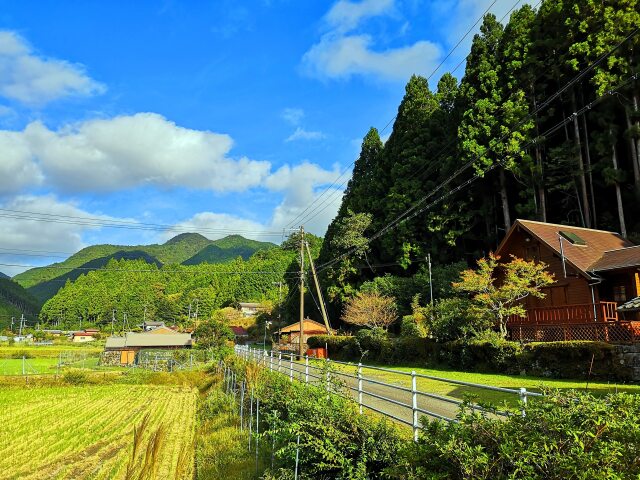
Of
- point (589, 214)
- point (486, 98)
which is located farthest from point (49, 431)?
point (589, 214)

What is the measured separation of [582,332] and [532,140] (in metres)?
11.5

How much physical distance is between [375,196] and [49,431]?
34815 mm

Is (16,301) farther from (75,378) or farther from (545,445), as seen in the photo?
(545,445)

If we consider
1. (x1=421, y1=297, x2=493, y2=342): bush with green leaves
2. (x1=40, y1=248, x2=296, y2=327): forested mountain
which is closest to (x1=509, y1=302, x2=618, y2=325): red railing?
(x1=421, y1=297, x2=493, y2=342): bush with green leaves

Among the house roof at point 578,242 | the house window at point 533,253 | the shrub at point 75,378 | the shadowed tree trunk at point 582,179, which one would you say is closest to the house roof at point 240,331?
the shrub at point 75,378

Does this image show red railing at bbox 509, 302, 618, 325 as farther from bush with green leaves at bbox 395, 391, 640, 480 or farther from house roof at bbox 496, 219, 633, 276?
bush with green leaves at bbox 395, 391, 640, 480

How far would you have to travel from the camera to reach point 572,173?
1102 inches

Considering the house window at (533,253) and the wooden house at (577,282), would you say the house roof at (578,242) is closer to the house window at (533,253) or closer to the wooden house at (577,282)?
the wooden house at (577,282)

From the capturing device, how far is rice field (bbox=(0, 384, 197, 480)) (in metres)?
11.0

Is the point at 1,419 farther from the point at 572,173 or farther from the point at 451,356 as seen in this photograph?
the point at 572,173

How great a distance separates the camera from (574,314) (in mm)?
20562

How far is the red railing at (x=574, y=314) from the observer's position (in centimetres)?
1967

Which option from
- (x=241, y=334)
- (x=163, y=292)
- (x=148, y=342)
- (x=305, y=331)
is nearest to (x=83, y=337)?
(x=163, y=292)

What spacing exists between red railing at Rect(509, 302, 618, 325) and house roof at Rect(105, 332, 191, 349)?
57.9 meters
